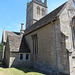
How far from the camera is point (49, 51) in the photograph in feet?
39.0

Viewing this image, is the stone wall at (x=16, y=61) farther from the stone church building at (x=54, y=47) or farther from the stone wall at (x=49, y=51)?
the stone wall at (x=49, y=51)

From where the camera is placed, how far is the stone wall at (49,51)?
31.9 ft

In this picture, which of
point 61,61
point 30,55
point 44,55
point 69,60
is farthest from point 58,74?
point 30,55

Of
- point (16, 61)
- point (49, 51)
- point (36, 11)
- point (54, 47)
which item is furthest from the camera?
point (36, 11)

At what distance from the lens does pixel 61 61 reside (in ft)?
32.2

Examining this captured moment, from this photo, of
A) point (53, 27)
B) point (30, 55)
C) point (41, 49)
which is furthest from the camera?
point (30, 55)

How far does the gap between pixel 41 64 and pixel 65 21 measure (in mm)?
7809

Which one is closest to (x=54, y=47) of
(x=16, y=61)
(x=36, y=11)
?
(x=16, y=61)

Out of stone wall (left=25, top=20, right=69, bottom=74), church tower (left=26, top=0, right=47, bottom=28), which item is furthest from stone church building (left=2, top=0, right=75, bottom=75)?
church tower (left=26, top=0, right=47, bottom=28)

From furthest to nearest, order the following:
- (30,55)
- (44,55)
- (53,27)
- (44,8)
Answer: (44,8), (30,55), (44,55), (53,27)

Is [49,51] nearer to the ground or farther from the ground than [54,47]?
nearer to the ground

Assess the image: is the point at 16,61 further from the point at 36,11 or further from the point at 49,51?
the point at 36,11

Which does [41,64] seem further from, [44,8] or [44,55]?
[44,8]

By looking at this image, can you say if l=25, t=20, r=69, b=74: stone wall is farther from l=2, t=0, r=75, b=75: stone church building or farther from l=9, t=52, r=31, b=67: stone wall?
l=9, t=52, r=31, b=67: stone wall
